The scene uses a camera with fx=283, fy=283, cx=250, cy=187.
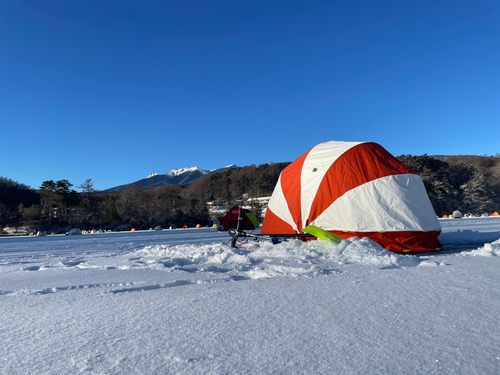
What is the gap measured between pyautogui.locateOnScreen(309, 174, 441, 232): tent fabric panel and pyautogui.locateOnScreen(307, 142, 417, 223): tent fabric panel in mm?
118

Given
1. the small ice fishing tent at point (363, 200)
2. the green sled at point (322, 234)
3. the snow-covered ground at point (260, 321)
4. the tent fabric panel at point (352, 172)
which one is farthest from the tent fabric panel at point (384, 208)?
the snow-covered ground at point (260, 321)

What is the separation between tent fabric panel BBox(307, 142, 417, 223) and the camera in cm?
535

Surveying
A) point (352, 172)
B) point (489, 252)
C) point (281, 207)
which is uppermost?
point (352, 172)

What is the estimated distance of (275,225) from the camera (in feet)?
22.0

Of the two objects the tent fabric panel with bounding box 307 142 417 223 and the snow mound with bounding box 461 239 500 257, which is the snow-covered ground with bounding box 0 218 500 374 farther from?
the tent fabric panel with bounding box 307 142 417 223

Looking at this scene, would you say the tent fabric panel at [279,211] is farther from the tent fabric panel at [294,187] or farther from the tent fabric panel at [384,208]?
the tent fabric panel at [384,208]

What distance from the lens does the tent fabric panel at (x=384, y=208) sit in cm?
490

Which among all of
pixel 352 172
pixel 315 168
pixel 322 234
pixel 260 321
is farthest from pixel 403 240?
pixel 260 321

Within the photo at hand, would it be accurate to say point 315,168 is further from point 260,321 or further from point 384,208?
point 260,321

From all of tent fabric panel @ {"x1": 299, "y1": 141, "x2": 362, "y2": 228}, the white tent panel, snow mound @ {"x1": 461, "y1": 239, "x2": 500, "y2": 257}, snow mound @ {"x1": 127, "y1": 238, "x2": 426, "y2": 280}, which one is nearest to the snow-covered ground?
snow mound @ {"x1": 127, "y1": 238, "x2": 426, "y2": 280}

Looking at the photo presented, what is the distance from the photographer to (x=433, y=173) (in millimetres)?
35094

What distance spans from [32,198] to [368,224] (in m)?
51.4

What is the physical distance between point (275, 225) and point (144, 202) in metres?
30.0

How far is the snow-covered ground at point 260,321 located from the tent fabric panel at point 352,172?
2.25 metres
